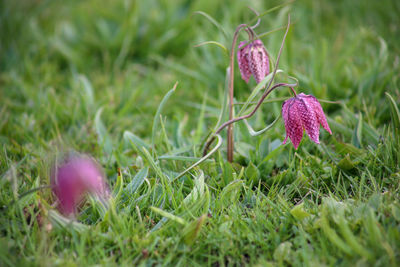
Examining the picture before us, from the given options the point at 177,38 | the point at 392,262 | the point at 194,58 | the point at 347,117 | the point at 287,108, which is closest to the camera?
the point at 392,262

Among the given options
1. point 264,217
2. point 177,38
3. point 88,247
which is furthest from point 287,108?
point 177,38

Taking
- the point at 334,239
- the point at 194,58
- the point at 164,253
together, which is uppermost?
the point at 194,58

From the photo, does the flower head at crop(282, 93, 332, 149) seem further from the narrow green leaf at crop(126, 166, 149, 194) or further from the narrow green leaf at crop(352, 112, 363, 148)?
the narrow green leaf at crop(126, 166, 149, 194)

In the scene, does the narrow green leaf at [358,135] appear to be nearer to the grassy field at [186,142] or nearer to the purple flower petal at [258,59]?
the grassy field at [186,142]

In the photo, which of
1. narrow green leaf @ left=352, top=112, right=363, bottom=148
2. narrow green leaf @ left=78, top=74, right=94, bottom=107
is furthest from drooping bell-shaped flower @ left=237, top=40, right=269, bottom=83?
narrow green leaf @ left=78, top=74, right=94, bottom=107

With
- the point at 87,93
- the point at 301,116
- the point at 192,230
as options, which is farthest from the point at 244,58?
the point at 87,93

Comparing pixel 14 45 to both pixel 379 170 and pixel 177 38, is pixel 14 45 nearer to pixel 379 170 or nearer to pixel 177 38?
pixel 177 38
